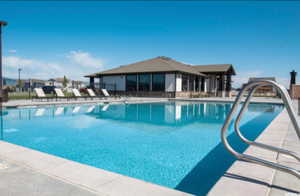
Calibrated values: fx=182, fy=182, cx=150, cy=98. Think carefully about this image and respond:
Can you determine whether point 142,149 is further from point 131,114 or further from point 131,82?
point 131,82

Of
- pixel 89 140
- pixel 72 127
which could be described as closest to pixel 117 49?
pixel 72 127

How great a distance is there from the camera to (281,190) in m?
1.99

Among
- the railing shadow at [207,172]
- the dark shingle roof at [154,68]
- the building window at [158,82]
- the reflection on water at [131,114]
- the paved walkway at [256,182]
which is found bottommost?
the railing shadow at [207,172]

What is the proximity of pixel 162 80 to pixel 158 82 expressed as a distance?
0.62 metres

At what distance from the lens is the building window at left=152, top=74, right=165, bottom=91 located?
72.8 feet

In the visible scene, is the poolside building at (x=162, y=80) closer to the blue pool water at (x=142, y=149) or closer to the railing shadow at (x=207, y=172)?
the blue pool water at (x=142, y=149)

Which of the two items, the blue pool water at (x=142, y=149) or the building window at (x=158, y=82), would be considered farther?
the building window at (x=158, y=82)

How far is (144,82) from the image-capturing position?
23453mm

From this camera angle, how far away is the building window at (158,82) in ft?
72.8

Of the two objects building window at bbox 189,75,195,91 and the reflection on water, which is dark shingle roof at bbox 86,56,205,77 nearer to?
building window at bbox 189,75,195,91

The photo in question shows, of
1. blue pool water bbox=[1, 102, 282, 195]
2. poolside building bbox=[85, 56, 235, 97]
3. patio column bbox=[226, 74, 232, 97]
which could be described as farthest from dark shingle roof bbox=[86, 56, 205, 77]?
blue pool water bbox=[1, 102, 282, 195]

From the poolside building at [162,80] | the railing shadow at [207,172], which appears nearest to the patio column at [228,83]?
the poolside building at [162,80]

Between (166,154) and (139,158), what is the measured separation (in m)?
0.70

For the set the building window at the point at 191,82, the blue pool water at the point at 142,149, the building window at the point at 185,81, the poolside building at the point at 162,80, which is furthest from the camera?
the building window at the point at 191,82
